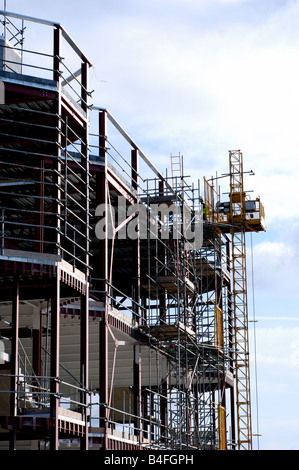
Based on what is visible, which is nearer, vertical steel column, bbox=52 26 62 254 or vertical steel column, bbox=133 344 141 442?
vertical steel column, bbox=52 26 62 254

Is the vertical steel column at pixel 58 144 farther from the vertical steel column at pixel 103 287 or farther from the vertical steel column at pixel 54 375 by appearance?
the vertical steel column at pixel 103 287

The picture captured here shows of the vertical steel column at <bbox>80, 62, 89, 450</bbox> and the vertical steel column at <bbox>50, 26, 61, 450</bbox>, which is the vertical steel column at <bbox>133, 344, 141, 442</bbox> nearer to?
the vertical steel column at <bbox>80, 62, 89, 450</bbox>

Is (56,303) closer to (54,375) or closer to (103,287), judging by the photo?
(54,375)

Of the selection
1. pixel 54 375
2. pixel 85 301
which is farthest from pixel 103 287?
pixel 54 375

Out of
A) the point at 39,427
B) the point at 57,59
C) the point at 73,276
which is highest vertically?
the point at 57,59

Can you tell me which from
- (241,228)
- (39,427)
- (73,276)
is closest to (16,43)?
(73,276)

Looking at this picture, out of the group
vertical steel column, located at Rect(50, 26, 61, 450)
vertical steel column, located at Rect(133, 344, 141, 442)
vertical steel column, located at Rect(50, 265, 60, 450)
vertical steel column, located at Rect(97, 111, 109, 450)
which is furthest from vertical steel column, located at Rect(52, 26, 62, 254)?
vertical steel column, located at Rect(133, 344, 141, 442)

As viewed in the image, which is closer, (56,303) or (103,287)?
(56,303)

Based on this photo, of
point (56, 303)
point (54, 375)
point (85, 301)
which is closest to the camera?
point (54, 375)

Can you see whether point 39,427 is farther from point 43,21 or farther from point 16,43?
point 16,43

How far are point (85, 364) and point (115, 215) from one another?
15.2 m

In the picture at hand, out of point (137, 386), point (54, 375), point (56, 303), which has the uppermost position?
point (56, 303)

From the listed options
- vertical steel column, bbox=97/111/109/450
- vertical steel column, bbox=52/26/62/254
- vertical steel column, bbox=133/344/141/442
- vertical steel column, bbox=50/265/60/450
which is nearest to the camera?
vertical steel column, bbox=50/265/60/450

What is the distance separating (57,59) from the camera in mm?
36875
